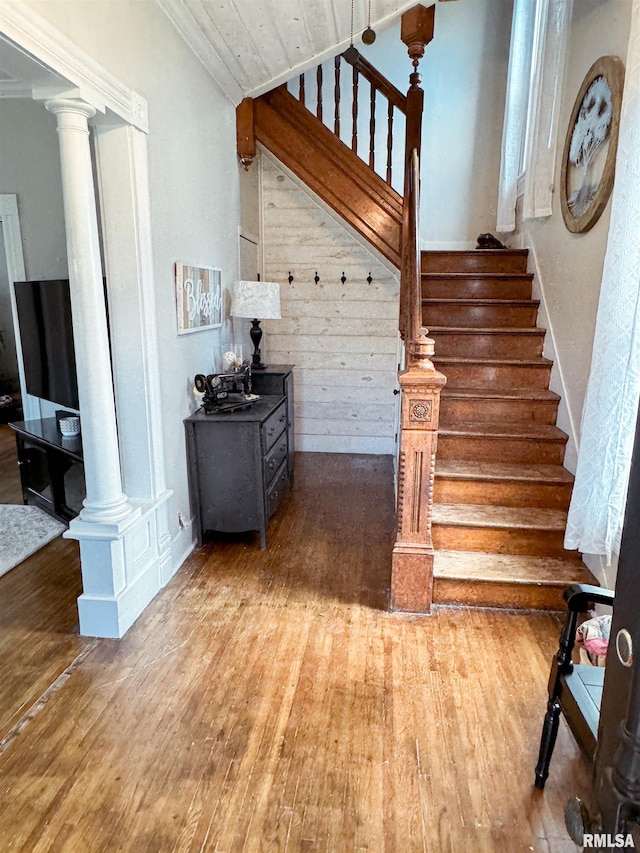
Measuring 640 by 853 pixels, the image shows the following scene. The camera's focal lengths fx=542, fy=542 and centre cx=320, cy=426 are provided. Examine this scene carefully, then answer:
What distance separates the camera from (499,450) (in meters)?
3.12

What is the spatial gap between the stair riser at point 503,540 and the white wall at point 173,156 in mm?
1493

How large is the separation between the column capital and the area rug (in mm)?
2322

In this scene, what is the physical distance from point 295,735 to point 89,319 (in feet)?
5.77

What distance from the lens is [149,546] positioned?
2680 mm

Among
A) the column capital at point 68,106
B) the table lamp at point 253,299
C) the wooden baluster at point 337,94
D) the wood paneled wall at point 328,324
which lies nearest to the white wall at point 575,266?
the wooden baluster at point 337,94

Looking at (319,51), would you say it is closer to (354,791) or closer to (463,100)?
(463,100)

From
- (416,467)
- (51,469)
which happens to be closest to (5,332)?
(51,469)

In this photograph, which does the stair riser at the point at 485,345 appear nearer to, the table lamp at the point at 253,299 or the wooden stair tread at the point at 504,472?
the wooden stair tread at the point at 504,472

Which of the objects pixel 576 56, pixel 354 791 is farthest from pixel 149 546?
pixel 576 56

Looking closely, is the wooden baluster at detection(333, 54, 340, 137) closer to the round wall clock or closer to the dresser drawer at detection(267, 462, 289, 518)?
the round wall clock

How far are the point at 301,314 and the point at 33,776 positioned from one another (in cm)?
396

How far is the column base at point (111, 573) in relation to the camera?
2.34 metres

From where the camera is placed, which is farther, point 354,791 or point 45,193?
point 45,193

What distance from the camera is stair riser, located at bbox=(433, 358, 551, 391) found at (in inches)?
135
